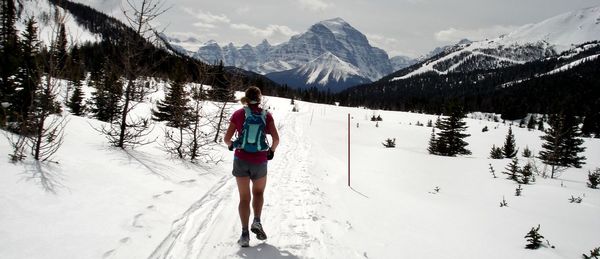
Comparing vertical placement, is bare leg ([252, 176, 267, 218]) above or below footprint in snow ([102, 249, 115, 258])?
above

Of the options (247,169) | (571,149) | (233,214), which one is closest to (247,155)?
(247,169)

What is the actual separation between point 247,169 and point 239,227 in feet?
4.92

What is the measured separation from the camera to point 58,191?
5117mm

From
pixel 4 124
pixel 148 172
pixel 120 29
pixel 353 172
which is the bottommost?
pixel 353 172

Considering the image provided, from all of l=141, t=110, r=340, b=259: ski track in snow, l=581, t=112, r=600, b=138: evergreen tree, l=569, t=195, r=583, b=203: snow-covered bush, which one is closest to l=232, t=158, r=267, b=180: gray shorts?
l=141, t=110, r=340, b=259: ski track in snow

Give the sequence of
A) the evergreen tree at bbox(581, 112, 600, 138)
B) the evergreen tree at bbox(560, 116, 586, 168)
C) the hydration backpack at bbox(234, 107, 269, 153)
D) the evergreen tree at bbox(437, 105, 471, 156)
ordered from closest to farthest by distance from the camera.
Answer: the hydration backpack at bbox(234, 107, 269, 153) → the evergreen tree at bbox(560, 116, 586, 168) → the evergreen tree at bbox(437, 105, 471, 156) → the evergreen tree at bbox(581, 112, 600, 138)

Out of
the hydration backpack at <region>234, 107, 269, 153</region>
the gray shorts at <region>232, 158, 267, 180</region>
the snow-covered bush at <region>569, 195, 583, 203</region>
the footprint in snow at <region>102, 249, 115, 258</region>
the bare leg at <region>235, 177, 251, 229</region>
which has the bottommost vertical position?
the snow-covered bush at <region>569, 195, 583, 203</region>

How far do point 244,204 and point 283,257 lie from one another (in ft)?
3.15

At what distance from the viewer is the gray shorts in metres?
4.66

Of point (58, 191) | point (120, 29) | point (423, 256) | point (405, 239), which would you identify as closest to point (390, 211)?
point (405, 239)

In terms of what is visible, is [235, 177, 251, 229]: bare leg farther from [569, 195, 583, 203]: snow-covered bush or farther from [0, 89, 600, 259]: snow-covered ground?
[569, 195, 583, 203]: snow-covered bush

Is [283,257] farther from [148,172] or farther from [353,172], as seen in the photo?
[353,172]

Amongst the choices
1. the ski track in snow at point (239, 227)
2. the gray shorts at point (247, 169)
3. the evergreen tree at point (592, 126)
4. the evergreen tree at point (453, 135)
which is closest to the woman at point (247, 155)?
the gray shorts at point (247, 169)

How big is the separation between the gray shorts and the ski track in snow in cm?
112
